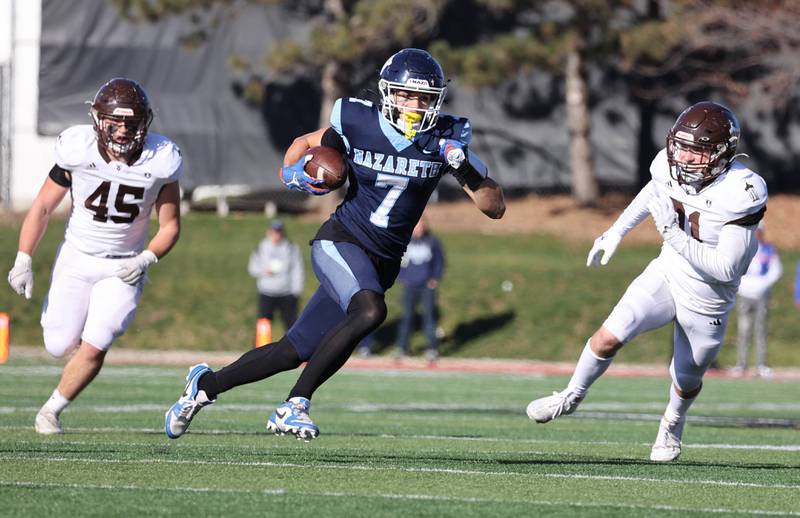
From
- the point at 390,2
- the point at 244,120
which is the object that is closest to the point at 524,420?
the point at 390,2

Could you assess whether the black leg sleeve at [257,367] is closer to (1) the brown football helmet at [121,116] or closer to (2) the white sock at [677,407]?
(1) the brown football helmet at [121,116]

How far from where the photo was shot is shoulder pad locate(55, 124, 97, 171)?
7285 millimetres

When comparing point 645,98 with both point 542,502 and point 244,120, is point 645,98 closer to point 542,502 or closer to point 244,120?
point 244,120

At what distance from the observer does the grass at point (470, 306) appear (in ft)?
57.2

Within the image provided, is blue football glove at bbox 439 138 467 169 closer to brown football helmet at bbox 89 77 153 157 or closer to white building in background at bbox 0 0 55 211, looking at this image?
brown football helmet at bbox 89 77 153 157

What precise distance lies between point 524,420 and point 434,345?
256 inches

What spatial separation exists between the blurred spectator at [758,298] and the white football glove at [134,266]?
30.6 feet

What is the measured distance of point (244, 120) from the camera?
23422 millimetres

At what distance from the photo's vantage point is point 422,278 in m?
16.3

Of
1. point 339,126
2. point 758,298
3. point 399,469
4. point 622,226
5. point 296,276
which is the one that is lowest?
point 296,276

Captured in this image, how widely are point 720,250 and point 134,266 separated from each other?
10.0ft

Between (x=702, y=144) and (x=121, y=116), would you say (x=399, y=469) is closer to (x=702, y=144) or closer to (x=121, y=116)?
(x=702, y=144)

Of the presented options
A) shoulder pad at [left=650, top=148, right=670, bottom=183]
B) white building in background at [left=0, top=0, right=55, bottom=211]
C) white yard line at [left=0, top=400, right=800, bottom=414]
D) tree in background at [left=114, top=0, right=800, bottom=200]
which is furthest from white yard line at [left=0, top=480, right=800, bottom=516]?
white building in background at [left=0, top=0, right=55, bottom=211]

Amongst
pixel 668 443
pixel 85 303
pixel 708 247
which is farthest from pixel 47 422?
pixel 708 247
